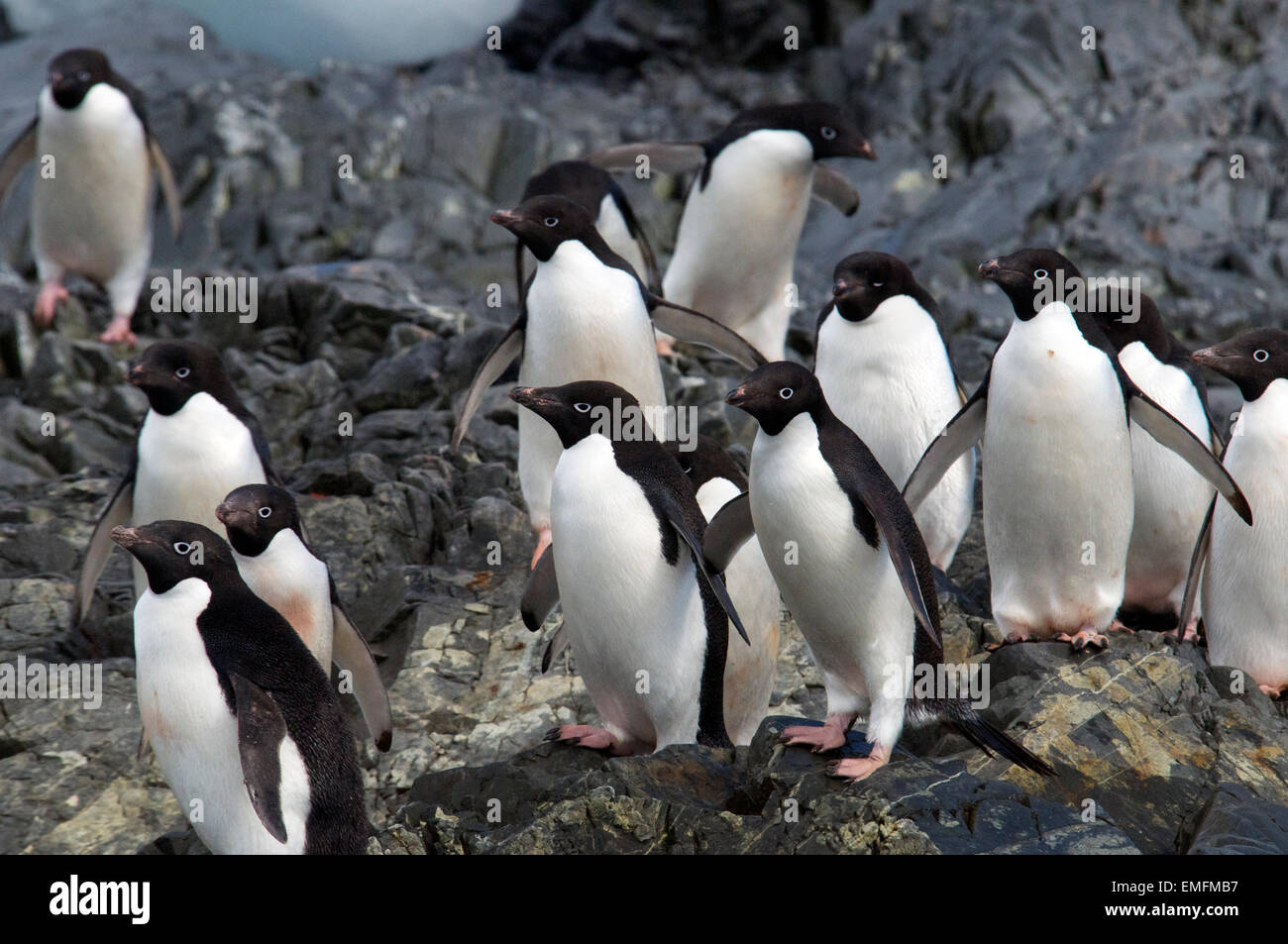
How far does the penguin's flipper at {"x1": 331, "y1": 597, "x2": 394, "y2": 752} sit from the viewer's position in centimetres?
505

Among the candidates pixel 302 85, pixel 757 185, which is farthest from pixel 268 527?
pixel 302 85

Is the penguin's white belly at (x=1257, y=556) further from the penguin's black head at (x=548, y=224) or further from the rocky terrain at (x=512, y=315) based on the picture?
the penguin's black head at (x=548, y=224)

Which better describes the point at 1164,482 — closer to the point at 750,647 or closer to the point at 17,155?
the point at 750,647

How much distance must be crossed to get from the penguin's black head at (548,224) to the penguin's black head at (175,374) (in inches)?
51.3

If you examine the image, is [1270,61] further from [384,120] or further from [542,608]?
[542,608]

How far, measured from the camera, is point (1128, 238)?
41.5ft

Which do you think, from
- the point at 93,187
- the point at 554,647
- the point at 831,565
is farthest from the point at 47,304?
the point at 831,565

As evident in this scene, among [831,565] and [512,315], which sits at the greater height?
[512,315]

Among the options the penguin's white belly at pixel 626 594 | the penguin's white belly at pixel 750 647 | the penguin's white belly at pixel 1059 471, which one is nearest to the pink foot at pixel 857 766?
the penguin's white belly at pixel 626 594

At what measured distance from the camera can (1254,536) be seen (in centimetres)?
517

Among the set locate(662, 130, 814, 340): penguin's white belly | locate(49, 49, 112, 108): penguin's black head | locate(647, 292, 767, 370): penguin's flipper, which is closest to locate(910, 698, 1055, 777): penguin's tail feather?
locate(647, 292, 767, 370): penguin's flipper

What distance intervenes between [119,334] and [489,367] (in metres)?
4.05

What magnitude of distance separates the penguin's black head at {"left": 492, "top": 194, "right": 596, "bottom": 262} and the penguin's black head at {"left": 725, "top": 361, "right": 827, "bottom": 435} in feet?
6.78
